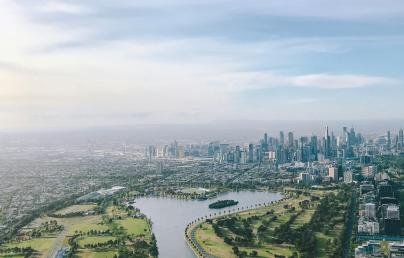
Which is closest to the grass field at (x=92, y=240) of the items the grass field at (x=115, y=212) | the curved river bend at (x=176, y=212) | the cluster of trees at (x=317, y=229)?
the curved river bend at (x=176, y=212)

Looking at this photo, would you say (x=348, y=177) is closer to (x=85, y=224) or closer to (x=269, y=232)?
(x=269, y=232)

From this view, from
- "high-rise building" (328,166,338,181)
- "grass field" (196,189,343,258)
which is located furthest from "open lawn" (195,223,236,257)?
"high-rise building" (328,166,338,181)

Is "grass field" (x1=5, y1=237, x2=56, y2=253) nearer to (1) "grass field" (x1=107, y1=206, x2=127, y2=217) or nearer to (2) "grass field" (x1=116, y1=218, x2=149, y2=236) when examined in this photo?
(2) "grass field" (x1=116, y1=218, x2=149, y2=236)

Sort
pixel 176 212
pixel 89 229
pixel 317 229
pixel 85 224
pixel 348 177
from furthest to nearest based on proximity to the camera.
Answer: pixel 348 177 → pixel 176 212 → pixel 85 224 → pixel 89 229 → pixel 317 229

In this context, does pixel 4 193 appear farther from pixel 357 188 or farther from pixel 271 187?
pixel 357 188

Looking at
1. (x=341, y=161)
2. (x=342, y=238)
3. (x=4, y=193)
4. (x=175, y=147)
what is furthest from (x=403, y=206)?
(x=175, y=147)

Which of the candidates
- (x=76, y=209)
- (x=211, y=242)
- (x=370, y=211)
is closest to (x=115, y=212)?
(x=76, y=209)
